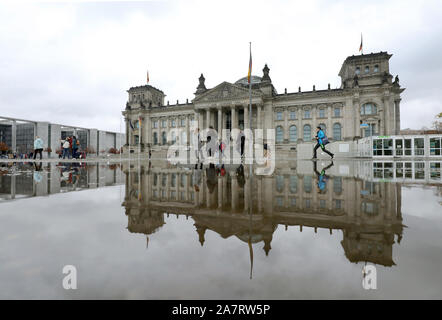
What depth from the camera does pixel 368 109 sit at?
39.6 metres

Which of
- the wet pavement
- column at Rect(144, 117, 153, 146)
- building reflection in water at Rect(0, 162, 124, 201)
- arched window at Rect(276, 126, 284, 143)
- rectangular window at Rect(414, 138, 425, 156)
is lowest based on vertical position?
the wet pavement

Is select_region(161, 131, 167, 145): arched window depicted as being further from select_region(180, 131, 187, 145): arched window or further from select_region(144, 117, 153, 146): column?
select_region(180, 131, 187, 145): arched window

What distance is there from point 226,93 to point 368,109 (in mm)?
25490

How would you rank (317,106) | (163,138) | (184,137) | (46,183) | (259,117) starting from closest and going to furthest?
(46,183), (317,106), (259,117), (184,137), (163,138)

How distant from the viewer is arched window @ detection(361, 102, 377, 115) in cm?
3919

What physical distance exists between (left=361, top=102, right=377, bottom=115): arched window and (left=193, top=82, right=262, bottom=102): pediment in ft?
59.8

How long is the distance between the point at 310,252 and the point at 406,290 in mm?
516

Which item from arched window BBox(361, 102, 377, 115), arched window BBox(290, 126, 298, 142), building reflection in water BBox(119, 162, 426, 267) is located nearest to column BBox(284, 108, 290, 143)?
arched window BBox(290, 126, 298, 142)

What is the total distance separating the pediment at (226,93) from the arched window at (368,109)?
18.2 meters

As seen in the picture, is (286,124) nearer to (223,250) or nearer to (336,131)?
(336,131)

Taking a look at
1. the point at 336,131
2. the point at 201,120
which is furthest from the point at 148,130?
the point at 336,131

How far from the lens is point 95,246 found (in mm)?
1527

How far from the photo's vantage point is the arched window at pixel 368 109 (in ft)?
129
